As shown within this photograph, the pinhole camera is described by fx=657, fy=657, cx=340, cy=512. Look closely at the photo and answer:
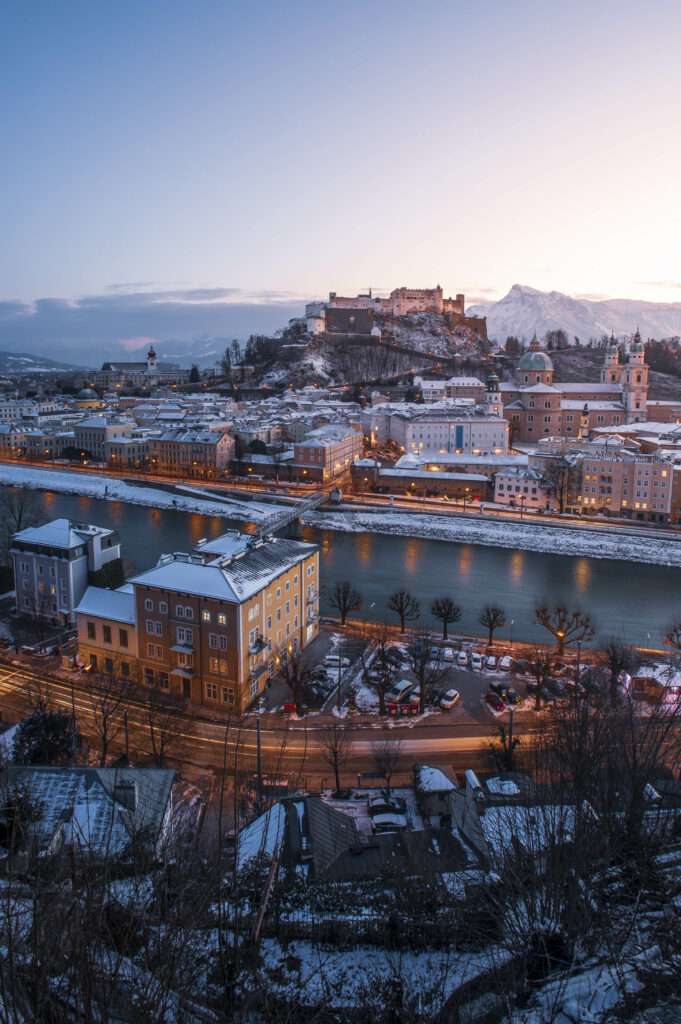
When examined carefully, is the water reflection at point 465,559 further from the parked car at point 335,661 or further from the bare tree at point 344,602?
the parked car at point 335,661

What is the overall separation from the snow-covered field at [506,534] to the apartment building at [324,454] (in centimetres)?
241

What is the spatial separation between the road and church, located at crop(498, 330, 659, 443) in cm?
1350

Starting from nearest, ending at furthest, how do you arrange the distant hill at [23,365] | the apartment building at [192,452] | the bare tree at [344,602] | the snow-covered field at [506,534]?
1. the bare tree at [344,602]
2. the snow-covered field at [506,534]
3. the apartment building at [192,452]
4. the distant hill at [23,365]

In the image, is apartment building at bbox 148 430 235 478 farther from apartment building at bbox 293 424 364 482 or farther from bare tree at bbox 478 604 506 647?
bare tree at bbox 478 604 506 647

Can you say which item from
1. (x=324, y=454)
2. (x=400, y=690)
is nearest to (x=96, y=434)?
(x=324, y=454)

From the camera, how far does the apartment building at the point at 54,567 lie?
217 inches

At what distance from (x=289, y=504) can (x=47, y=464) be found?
24.4ft

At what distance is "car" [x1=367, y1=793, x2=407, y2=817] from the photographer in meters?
2.92

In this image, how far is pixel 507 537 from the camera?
9.49 metres

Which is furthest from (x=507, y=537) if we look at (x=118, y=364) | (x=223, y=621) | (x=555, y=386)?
(x=118, y=364)

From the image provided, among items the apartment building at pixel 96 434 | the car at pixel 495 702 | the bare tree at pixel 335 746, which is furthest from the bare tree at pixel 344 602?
the apartment building at pixel 96 434

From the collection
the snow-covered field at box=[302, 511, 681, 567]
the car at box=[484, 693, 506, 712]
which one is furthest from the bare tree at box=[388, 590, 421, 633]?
the snow-covered field at box=[302, 511, 681, 567]

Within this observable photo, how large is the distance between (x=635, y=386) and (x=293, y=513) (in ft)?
37.0

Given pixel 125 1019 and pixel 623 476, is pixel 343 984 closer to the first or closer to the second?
pixel 125 1019
